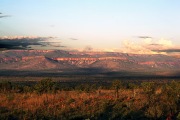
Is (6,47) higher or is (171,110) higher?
(6,47)

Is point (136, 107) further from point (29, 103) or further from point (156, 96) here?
point (29, 103)

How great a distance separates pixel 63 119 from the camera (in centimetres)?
1898

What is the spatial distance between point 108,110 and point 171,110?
157 inches

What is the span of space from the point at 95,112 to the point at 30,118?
4.26 meters

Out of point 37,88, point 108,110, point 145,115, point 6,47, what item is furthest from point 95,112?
point 37,88

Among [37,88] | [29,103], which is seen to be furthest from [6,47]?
[37,88]

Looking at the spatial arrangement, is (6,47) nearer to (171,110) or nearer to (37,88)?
(171,110)

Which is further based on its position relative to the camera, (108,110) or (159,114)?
(108,110)

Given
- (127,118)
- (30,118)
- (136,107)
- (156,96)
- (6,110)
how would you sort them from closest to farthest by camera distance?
(30,118)
(127,118)
(6,110)
(136,107)
(156,96)

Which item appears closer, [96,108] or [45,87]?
[96,108]

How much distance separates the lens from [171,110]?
22906 millimetres

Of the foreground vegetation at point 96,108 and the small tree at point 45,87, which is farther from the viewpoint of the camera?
the small tree at point 45,87

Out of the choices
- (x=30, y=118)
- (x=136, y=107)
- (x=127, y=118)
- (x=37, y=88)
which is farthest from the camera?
(x=37, y=88)

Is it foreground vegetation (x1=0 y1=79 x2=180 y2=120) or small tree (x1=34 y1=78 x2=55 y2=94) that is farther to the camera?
small tree (x1=34 y1=78 x2=55 y2=94)
